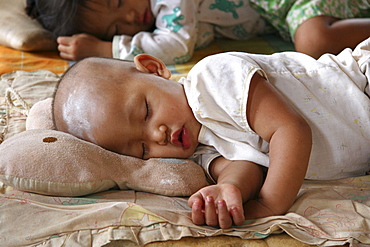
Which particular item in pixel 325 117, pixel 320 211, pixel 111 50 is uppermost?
pixel 325 117

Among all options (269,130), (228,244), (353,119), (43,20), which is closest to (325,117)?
(353,119)

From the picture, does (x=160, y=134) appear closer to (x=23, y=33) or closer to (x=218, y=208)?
(x=218, y=208)

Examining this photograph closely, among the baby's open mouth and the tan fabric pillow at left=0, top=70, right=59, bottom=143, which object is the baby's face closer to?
the baby's open mouth

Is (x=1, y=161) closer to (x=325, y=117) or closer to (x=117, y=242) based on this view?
(x=117, y=242)

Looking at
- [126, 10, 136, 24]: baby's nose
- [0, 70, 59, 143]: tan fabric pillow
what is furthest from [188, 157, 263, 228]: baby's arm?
[126, 10, 136, 24]: baby's nose

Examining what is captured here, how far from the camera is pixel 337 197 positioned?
100 centimetres

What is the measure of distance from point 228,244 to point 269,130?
0.27 meters

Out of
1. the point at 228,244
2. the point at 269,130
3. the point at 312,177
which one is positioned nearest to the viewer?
the point at 228,244

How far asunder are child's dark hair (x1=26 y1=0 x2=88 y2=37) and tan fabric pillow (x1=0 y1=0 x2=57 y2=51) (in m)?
0.04

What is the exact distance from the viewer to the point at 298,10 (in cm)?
201

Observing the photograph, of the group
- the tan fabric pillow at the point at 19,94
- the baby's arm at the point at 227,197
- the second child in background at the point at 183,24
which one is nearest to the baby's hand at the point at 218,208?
the baby's arm at the point at 227,197

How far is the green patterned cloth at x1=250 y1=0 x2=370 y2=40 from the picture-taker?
196cm

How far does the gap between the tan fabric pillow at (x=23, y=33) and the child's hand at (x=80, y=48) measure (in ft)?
0.23

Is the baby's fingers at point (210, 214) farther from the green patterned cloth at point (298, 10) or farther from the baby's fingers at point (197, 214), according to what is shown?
the green patterned cloth at point (298, 10)
